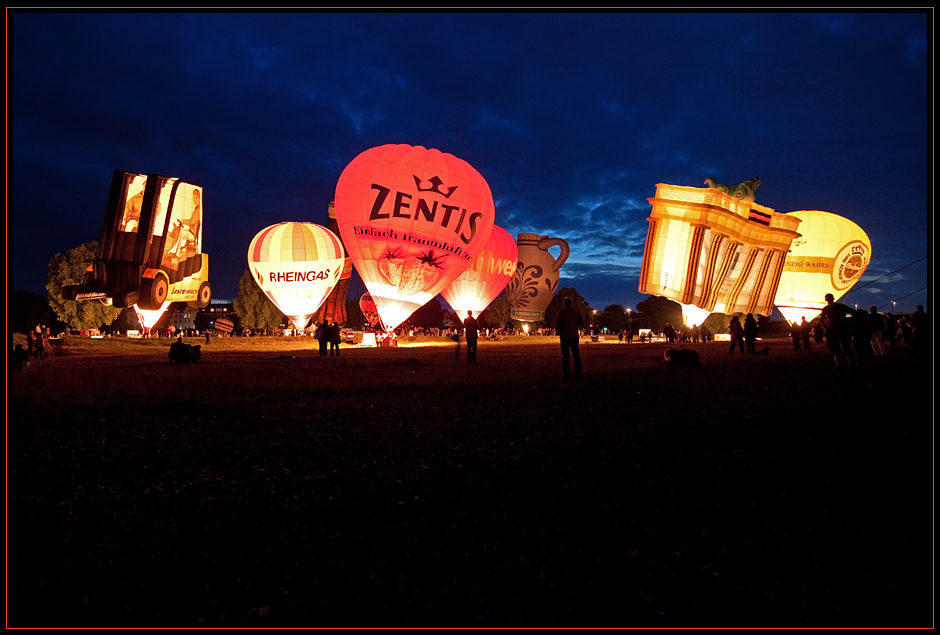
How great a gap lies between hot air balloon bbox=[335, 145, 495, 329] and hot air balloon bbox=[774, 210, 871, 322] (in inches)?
1184

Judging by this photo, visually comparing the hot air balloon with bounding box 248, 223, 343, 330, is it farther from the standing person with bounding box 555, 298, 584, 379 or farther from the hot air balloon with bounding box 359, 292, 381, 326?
the standing person with bounding box 555, 298, 584, 379

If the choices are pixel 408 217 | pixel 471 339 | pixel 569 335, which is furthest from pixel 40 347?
pixel 569 335

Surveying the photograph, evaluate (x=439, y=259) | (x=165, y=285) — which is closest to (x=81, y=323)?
(x=165, y=285)

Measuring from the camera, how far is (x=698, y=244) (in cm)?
3181

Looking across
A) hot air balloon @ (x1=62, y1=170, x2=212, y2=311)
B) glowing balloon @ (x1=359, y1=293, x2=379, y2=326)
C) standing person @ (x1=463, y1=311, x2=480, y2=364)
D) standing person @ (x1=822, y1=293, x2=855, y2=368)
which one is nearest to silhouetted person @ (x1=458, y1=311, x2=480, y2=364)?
standing person @ (x1=463, y1=311, x2=480, y2=364)

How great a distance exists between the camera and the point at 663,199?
3206 cm

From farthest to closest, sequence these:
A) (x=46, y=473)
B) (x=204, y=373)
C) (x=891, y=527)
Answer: (x=204, y=373) < (x=46, y=473) < (x=891, y=527)

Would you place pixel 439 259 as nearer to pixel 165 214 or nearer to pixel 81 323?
pixel 165 214

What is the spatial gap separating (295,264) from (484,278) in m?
14.7

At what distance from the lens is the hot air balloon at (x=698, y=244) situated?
31891 millimetres

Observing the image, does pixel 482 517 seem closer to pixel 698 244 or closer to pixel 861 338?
pixel 861 338

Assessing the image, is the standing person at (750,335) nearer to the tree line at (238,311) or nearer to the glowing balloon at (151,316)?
the tree line at (238,311)

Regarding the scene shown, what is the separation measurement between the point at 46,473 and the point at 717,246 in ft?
118

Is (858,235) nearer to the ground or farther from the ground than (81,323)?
farther from the ground
